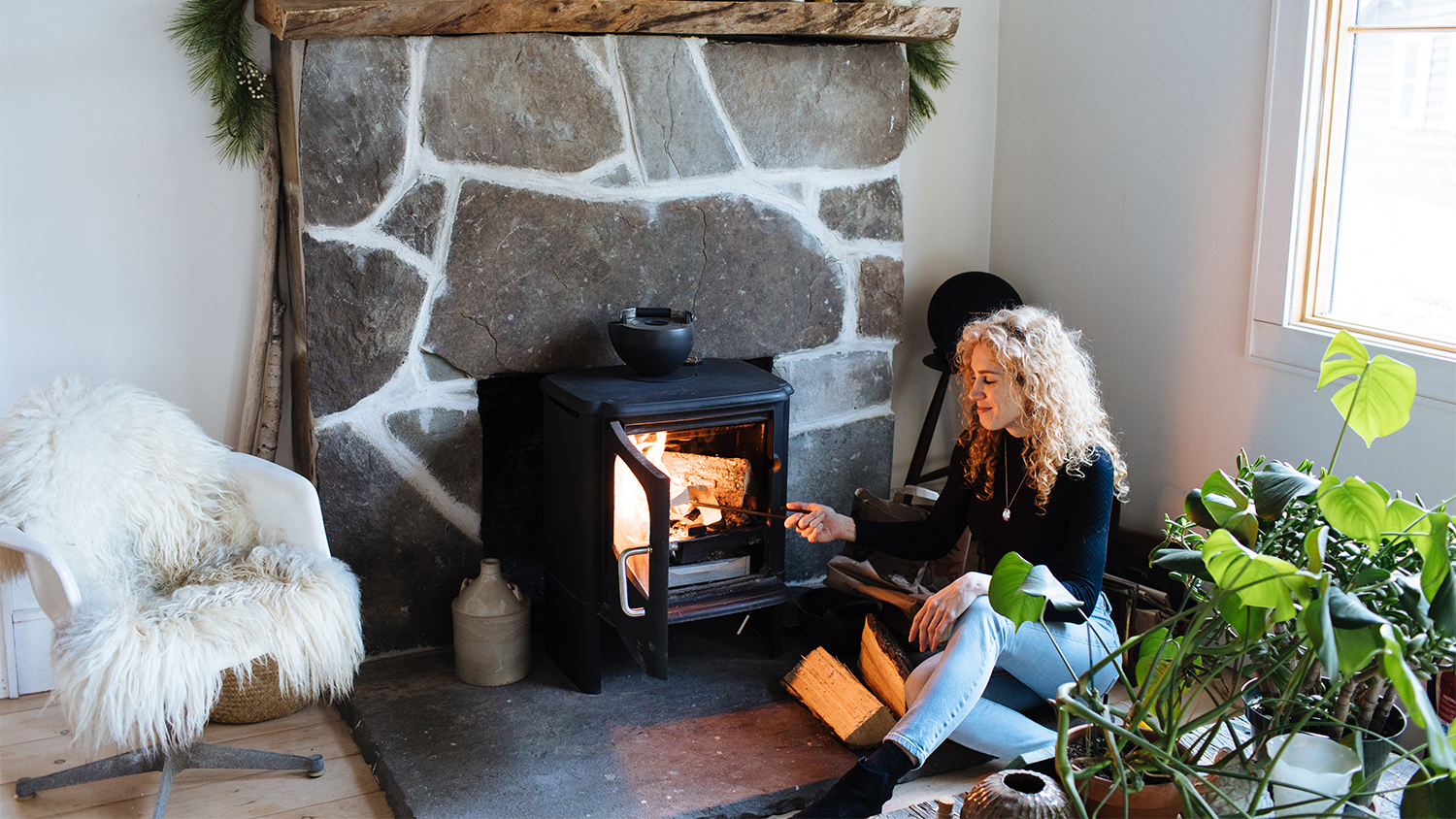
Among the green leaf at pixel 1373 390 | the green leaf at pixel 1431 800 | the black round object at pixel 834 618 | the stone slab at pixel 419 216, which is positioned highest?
the stone slab at pixel 419 216

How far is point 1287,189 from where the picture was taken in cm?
226

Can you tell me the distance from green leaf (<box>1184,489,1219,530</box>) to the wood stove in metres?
1.00

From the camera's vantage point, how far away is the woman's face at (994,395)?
1.99 meters

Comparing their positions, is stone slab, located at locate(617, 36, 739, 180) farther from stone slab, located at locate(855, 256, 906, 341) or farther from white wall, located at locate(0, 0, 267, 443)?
white wall, located at locate(0, 0, 267, 443)

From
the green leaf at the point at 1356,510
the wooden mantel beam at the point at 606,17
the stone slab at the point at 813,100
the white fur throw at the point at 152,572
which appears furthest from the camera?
the stone slab at the point at 813,100

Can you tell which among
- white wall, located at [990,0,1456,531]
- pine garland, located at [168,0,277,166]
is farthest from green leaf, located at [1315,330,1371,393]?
pine garland, located at [168,0,277,166]

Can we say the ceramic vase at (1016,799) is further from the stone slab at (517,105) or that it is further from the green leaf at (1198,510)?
the stone slab at (517,105)

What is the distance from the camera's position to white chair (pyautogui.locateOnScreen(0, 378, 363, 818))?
5.72ft

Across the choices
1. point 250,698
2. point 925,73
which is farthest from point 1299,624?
point 925,73

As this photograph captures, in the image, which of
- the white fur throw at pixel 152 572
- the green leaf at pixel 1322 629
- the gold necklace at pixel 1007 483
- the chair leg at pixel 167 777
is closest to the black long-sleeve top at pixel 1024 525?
the gold necklace at pixel 1007 483

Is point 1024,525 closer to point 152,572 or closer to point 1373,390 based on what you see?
point 1373,390

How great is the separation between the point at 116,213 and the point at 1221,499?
212 centimetres

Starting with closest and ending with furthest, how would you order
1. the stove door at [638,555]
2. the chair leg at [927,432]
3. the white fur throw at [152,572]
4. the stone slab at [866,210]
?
the white fur throw at [152,572]
the stove door at [638,555]
the stone slab at [866,210]
the chair leg at [927,432]

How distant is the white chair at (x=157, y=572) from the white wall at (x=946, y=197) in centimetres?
164
